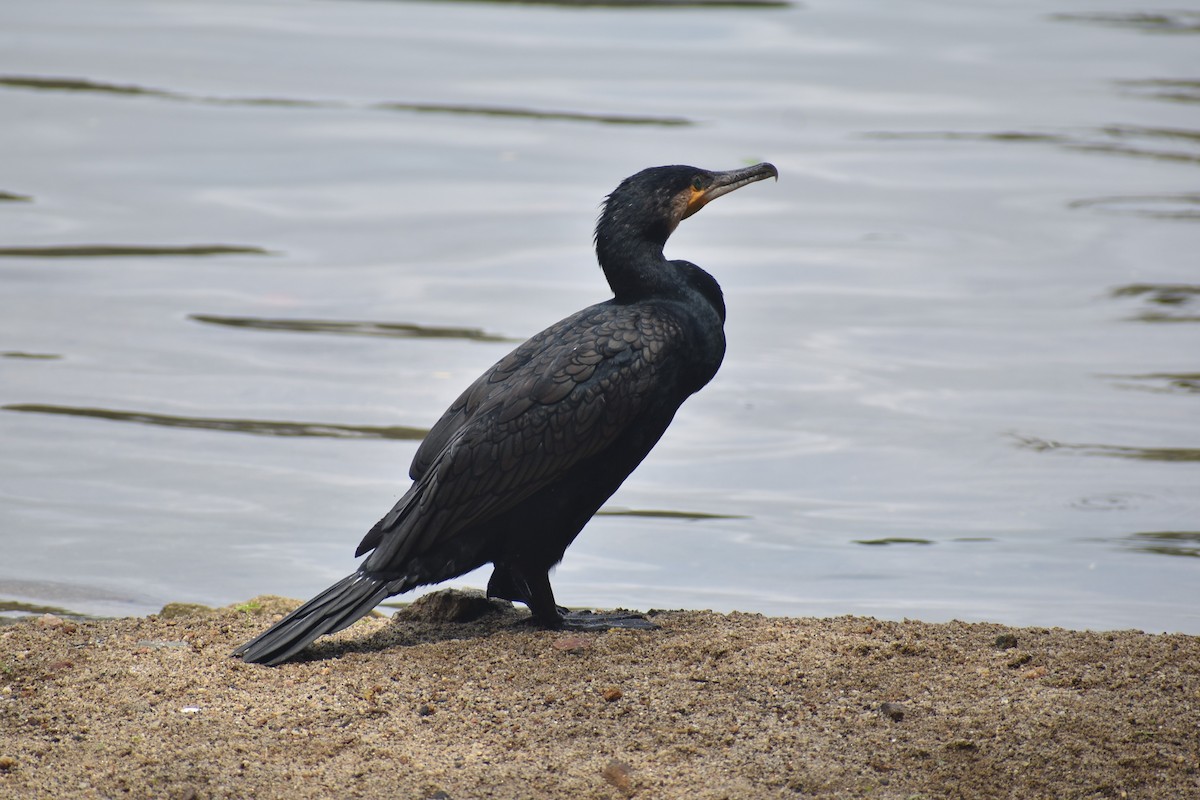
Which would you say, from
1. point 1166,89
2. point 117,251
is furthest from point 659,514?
point 1166,89

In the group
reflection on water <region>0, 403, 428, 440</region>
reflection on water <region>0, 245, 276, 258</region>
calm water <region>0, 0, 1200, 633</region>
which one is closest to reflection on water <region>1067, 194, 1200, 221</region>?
calm water <region>0, 0, 1200, 633</region>

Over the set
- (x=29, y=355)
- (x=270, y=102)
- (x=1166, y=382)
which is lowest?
(x=29, y=355)

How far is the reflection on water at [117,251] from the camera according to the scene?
444 inches

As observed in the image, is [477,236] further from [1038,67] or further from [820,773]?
[820,773]

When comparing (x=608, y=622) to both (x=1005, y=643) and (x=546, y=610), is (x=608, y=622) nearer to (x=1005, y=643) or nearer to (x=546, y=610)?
(x=546, y=610)

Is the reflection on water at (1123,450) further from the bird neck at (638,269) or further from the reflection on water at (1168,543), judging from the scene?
the bird neck at (638,269)

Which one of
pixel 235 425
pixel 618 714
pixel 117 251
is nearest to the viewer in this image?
pixel 618 714

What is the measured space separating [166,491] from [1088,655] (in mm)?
4702

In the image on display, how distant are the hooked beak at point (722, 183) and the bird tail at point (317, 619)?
166 centimetres

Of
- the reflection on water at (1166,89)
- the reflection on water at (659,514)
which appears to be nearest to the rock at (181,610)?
the reflection on water at (659,514)

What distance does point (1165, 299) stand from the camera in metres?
10.6

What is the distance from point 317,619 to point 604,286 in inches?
247

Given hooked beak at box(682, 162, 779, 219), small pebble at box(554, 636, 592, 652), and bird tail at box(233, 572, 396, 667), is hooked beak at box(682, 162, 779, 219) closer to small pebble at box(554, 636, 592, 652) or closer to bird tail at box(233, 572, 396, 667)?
small pebble at box(554, 636, 592, 652)

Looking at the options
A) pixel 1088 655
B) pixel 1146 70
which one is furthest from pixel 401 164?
pixel 1088 655
